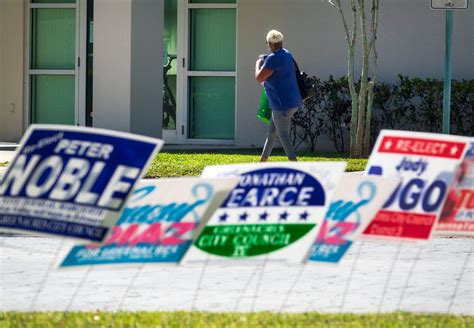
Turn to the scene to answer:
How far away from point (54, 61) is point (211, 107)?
2952mm

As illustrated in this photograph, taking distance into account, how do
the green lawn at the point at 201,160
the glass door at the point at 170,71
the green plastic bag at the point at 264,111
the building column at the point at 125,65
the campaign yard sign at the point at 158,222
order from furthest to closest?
the glass door at the point at 170,71 < the building column at the point at 125,65 < the green plastic bag at the point at 264,111 < the green lawn at the point at 201,160 < the campaign yard sign at the point at 158,222

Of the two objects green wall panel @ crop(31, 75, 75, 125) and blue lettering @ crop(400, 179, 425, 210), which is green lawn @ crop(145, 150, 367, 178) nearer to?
green wall panel @ crop(31, 75, 75, 125)

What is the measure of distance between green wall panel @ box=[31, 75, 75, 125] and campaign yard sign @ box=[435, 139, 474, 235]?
16.3 m

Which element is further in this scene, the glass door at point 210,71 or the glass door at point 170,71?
the glass door at point 170,71

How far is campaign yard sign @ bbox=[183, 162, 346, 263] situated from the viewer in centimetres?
491

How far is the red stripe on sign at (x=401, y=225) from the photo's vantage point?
16.9ft

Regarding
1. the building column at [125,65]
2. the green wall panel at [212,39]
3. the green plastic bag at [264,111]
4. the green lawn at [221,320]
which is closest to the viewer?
the green lawn at [221,320]

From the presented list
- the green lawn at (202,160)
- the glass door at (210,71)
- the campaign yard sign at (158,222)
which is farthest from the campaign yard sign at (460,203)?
the glass door at (210,71)

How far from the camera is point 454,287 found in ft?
25.6

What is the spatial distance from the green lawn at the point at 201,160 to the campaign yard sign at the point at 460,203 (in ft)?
27.8

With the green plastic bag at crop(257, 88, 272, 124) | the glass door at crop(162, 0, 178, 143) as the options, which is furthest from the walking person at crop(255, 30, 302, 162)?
the glass door at crop(162, 0, 178, 143)

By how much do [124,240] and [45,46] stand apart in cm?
1710

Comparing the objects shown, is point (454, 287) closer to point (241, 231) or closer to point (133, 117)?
point (241, 231)

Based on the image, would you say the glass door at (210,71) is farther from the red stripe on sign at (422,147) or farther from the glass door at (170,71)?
the red stripe on sign at (422,147)
